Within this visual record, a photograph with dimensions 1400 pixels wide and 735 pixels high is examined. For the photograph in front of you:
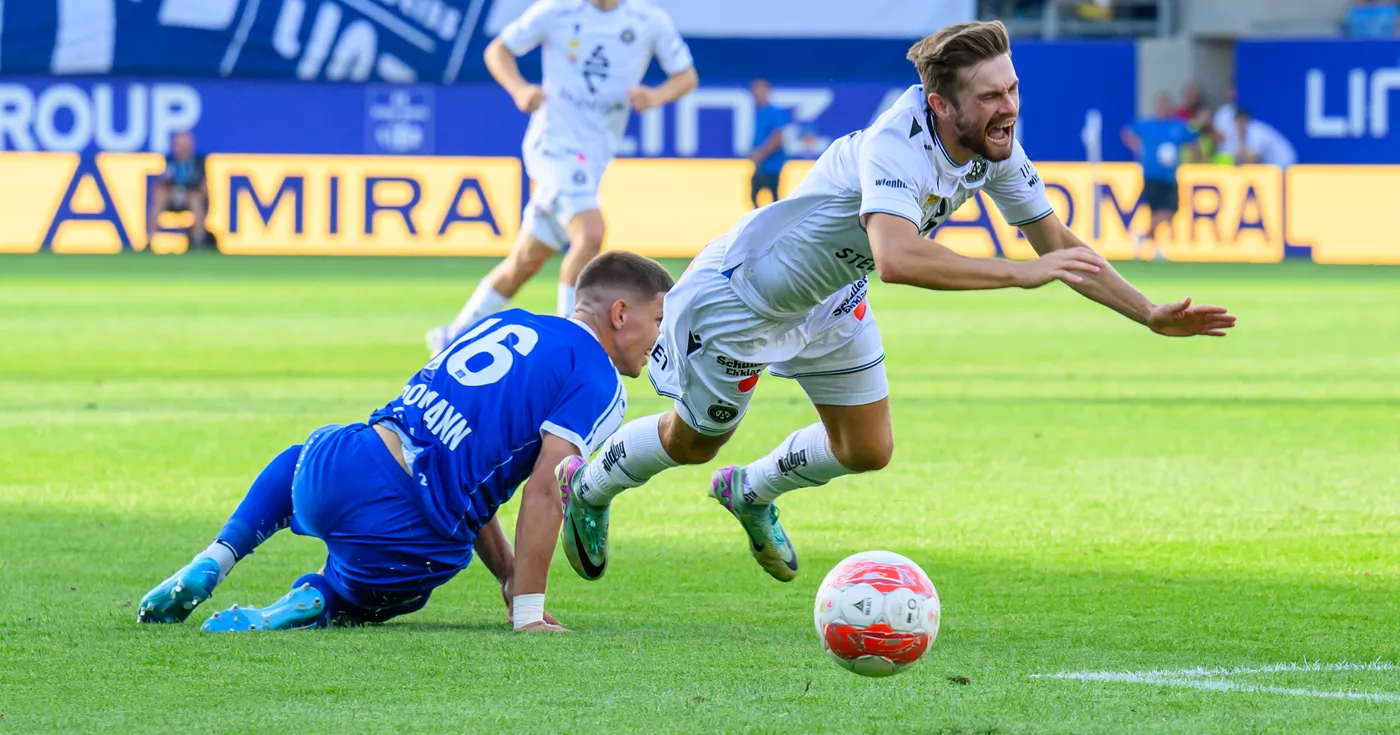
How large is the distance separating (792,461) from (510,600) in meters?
1.09

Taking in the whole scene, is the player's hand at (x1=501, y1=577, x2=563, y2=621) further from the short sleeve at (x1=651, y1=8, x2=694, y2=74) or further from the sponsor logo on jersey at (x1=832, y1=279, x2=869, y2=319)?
the short sleeve at (x1=651, y1=8, x2=694, y2=74)

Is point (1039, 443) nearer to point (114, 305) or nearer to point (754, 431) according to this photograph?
point (754, 431)

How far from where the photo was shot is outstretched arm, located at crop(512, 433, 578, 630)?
209 inches

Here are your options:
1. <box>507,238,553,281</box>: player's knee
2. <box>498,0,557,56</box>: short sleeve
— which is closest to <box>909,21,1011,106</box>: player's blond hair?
<box>507,238,553,281</box>: player's knee

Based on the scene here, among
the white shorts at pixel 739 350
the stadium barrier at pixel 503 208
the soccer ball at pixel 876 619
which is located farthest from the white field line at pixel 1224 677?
the stadium barrier at pixel 503 208

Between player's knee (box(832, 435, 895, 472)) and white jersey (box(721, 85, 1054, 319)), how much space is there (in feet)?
1.83

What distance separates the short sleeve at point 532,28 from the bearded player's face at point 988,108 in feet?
25.0

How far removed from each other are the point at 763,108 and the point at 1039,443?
20.3 metres

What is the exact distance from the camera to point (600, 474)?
591 cm

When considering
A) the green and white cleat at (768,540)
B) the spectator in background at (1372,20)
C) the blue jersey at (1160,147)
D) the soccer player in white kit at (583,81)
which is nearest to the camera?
the green and white cleat at (768,540)

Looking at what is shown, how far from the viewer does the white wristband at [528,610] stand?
5.29 metres

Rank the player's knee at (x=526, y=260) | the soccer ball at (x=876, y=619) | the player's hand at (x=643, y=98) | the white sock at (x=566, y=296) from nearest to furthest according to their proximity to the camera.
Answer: the soccer ball at (x=876, y=619), the player's knee at (x=526, y=260), the white sock at (x=566, y=296), the player's hand at (x=643, y=98)

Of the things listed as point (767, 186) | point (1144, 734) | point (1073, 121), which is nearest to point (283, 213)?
point (767, 186)

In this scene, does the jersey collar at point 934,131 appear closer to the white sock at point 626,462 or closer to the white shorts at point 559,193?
the white sock at point 626,462
